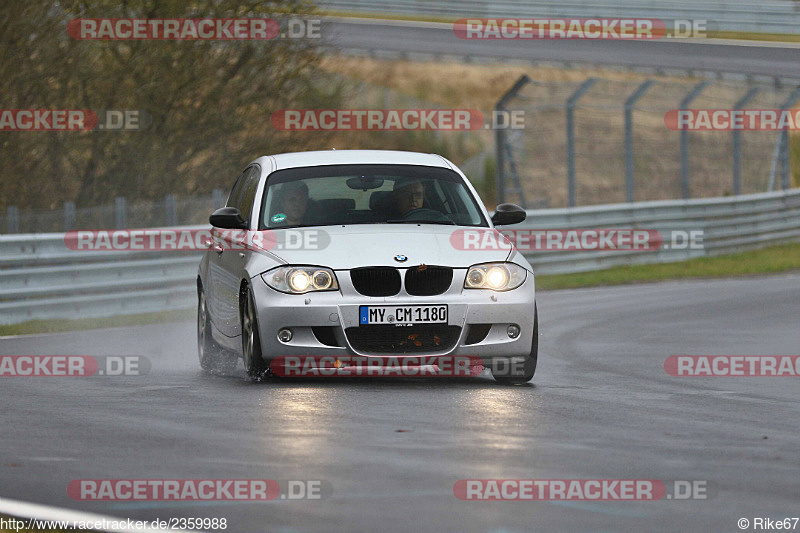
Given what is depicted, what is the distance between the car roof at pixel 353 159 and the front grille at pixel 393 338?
1.89m

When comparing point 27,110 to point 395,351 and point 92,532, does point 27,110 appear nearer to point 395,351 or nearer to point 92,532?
point 395,351

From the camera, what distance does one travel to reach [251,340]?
10602 mm

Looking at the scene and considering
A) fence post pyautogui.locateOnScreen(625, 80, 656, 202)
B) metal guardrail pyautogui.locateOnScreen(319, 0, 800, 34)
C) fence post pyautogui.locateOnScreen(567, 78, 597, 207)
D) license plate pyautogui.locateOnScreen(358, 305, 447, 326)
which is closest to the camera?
license plate pyautogui.locateOnScreen(358, 305, 447, 326)

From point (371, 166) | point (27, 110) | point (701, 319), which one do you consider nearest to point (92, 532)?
point (371, 166)

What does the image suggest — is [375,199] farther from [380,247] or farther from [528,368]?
[528,368]

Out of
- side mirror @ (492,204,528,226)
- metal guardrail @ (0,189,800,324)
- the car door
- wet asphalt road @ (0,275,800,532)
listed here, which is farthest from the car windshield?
metal guardrail @ (0,189,800,324)

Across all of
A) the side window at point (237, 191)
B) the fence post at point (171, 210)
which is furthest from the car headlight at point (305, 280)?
the fence post at point (171, 210)

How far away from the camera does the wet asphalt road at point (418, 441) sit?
6055 millimetres

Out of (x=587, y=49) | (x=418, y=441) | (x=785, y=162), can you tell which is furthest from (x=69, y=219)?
(x=587, y=49)

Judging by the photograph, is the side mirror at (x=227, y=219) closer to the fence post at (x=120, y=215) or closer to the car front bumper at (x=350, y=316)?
the car front bumper at (x=350, y=316)

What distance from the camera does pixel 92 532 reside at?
5.74 meters

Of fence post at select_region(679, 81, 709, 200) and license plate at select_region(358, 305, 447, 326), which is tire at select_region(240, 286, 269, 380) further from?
fence post at select_region(679, 81, 709, 200)

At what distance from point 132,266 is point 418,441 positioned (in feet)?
38.8

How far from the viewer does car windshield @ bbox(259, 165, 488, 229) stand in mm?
11195
